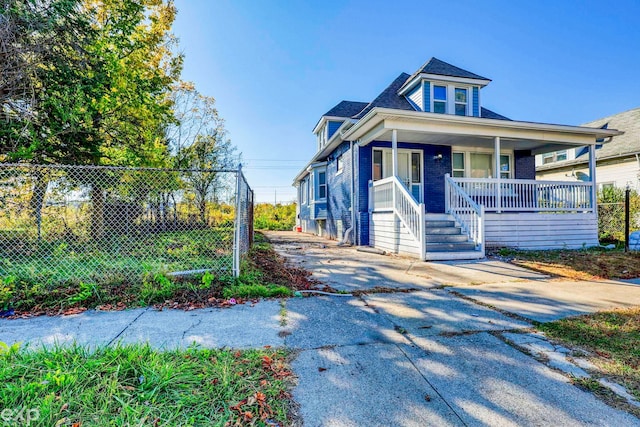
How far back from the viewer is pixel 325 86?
15.9 m

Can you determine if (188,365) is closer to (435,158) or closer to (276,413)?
(276,413)

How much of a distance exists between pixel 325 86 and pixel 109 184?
13096mm

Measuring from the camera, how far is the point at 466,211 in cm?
811

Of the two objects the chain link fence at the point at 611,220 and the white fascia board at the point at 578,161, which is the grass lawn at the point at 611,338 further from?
the white fascia board at the point at 578,161

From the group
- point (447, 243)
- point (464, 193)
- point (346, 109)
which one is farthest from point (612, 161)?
point (447, 243)

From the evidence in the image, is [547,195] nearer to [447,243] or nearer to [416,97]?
[447,243]

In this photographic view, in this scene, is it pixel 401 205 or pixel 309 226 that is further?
pixel 309 226

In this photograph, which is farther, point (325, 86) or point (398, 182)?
point (325, 86)

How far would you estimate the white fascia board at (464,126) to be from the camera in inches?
312

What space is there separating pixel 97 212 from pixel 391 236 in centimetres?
689

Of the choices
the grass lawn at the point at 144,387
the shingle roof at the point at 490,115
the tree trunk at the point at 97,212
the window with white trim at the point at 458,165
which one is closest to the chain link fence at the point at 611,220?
Answer: the shingle roof at the point at 490,115

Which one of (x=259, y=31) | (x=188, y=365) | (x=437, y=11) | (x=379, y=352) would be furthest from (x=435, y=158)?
(x=188, y=365)

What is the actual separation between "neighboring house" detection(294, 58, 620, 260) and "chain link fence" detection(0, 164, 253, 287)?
185 inches

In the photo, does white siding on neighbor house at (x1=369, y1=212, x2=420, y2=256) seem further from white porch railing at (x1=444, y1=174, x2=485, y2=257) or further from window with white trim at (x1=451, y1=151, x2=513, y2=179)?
window with white trim at (x1=451, y1=151, x2=513, y2=179)
